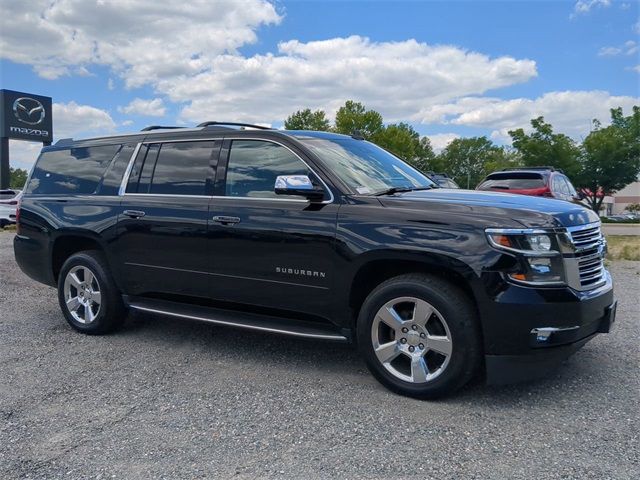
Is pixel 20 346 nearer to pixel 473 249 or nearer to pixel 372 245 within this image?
pixel 372 245

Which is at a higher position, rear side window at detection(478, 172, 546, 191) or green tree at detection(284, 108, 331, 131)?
green tree at detection(284, 108, 331, 131)

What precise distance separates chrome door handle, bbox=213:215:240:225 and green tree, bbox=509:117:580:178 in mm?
33145

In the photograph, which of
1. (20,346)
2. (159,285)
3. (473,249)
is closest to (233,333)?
(159,285)

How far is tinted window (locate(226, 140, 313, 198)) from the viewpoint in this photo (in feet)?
14.8

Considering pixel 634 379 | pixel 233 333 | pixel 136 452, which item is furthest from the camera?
pixel 233 333

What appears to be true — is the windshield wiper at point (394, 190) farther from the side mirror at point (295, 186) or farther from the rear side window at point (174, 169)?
the rear side window at point (174, 169)

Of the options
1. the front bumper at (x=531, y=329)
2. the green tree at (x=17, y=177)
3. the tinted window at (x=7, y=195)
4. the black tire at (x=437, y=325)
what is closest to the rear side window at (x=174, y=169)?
the black tire at (x=437, y=325)

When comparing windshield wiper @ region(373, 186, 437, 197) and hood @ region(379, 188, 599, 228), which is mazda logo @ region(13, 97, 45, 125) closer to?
windshield wiper @ region(373, 186, 437, 197)

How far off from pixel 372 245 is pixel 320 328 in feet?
2.66

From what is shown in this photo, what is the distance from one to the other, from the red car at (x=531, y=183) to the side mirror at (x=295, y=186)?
22.0 ft

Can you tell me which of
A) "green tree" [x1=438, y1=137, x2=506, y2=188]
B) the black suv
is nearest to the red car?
the black suv

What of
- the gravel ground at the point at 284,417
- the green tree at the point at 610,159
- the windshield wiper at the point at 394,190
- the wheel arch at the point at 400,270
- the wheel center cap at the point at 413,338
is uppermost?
the green tree at the point at 610,159

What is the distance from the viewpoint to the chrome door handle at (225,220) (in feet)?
14.8

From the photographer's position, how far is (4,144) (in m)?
29.3
